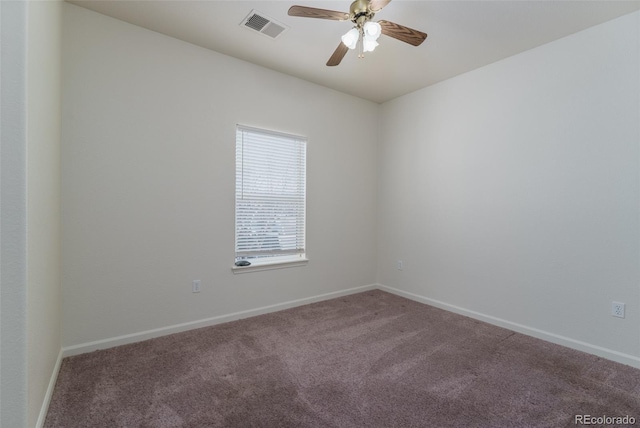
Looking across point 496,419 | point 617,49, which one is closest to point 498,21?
point 617,49

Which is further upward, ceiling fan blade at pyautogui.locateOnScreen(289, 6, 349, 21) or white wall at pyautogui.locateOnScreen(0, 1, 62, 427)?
ceiling fan blade at pyautogui.locateOnScreen(289, 6, 349, 21)

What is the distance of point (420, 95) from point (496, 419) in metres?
3.60

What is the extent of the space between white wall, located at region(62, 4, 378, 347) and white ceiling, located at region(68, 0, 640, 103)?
22cm

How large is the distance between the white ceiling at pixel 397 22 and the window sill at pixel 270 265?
230 centimetres

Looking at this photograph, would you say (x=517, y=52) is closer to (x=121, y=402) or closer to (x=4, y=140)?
(x=4, y=140)

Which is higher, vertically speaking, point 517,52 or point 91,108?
point 517,52

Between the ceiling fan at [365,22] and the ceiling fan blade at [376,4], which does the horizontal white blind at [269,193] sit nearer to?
the ceiling fan at [365,22]

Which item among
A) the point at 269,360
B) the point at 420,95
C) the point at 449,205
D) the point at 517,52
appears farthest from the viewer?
the point at 420,95

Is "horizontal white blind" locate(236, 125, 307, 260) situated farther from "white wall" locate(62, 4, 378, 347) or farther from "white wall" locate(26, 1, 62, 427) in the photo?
"white wall" locate(26, 1, 62, 427)

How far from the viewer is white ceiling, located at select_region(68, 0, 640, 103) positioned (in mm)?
2297

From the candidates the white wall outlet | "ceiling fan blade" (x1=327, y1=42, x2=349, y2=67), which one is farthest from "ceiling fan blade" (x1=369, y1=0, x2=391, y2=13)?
the white wall outlet

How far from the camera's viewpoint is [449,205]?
358 cm

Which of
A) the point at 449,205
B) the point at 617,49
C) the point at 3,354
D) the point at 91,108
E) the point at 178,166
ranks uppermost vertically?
the point at 617,49

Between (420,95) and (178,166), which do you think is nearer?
(178,166)
